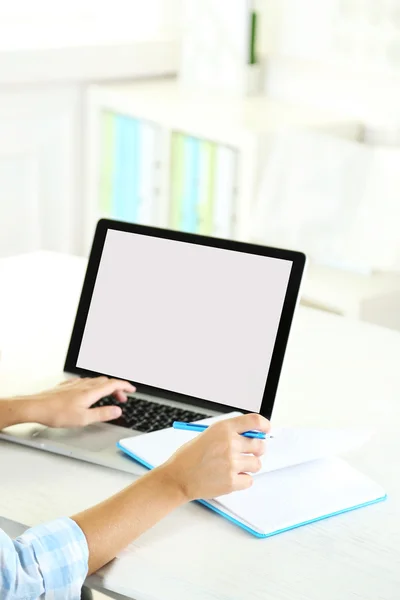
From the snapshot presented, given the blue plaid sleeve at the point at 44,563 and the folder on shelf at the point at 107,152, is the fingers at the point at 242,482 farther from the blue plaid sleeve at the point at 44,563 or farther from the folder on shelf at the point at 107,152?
the folder on shelf at the point at 107,152

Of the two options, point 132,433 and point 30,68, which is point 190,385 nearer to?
point 132,433

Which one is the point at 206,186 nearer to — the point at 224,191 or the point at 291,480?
the point at 224,191

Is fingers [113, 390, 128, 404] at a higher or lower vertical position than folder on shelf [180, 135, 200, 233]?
lower

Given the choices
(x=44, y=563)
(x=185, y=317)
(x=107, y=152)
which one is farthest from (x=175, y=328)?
(x=107, y=152)

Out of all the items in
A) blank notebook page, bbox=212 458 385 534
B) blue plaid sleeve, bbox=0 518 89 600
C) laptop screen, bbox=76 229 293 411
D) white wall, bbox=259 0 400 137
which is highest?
white wall, bbox=259 0 400 137

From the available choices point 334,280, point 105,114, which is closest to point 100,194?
point 105,114

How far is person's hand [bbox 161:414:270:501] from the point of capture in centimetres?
115

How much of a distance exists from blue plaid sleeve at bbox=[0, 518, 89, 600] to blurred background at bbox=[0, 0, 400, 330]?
1714mm

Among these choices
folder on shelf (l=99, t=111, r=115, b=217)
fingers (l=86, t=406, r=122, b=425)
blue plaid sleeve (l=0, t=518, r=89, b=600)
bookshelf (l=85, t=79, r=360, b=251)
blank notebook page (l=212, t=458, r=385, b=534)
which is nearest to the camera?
blue plaid sleeve (l=0, t=518, r=89, b=600)

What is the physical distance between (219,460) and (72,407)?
280 mm

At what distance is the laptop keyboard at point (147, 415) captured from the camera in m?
1.37

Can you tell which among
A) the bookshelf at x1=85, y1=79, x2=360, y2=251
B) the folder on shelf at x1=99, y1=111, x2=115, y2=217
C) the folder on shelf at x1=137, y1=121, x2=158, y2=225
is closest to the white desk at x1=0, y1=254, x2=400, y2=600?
the bookshelf at x1=85, y1=79, x2=360, y2=251

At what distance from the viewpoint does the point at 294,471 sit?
4.13 feet

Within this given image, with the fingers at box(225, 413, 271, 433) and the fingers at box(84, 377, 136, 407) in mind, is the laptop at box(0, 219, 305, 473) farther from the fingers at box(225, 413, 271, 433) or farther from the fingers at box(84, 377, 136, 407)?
the fingers at box(225, 413, 271, 433)
